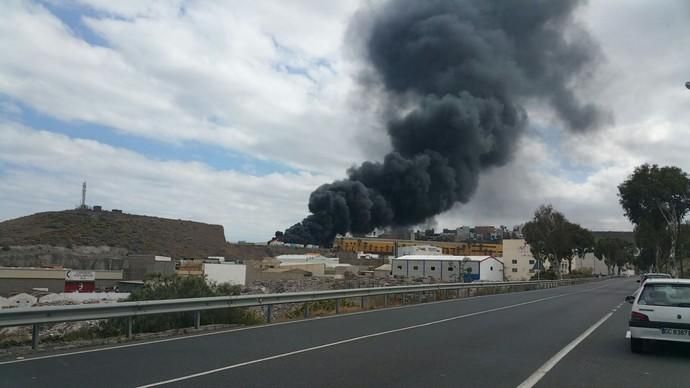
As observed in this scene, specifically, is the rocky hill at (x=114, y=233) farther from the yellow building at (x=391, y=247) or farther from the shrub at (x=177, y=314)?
the shrub at (x=177, y=314)

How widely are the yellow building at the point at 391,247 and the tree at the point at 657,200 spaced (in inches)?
2611

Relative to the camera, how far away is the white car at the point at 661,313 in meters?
11.0

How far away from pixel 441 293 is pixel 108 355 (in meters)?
22.9

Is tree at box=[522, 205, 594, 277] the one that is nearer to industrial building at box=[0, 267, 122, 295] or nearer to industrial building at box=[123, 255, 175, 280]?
industrial building at box=[123, 255, 175, 280]

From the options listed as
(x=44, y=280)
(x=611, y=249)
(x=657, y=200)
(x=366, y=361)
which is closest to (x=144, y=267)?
(x=44, y=280)

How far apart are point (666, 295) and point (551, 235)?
229ft

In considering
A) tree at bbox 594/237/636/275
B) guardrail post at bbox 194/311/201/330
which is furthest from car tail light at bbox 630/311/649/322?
tree at bbox 594/237/636/275

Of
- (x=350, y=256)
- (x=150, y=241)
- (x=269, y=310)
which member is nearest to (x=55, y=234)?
(x=150, y=241)

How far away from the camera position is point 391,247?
137250 mm

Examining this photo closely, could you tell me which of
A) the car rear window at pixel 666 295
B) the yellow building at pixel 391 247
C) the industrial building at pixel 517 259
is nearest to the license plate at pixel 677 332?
the car rear window at pixel 666 295

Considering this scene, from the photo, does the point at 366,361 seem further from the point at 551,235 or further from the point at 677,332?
the point at 551,235

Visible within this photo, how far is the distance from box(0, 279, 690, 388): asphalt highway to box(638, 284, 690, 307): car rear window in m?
0.97

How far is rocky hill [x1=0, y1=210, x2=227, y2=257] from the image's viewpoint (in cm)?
8181

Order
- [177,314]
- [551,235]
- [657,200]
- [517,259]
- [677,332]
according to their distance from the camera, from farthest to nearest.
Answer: [517,259], [551,235], [657,200], [177,314], [677,332]
